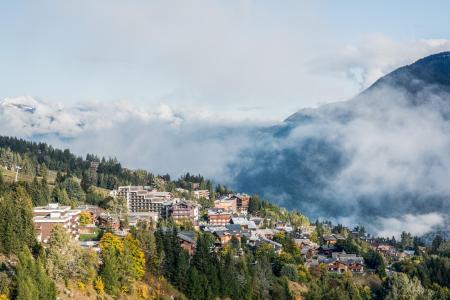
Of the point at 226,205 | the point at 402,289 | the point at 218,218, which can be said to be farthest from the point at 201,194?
the point at 402,289

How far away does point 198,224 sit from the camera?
145250mm

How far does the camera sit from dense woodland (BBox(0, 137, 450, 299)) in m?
69.6

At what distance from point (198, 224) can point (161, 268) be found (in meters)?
55.2

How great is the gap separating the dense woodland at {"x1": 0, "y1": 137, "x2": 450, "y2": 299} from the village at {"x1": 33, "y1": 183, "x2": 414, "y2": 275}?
12.4 feet

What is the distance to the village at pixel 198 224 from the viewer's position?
334 feet

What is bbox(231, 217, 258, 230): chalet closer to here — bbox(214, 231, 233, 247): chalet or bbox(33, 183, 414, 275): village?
bbox(33, 183, 414, 275): village

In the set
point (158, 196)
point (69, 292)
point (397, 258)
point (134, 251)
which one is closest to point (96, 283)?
point (69, 292)

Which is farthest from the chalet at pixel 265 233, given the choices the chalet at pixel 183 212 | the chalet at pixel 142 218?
the chalet at pixel 142 218

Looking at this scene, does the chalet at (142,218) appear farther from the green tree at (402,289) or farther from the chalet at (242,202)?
the green tree at (402,289)

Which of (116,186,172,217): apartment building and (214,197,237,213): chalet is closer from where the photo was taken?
(116,186,172,217): apartment building

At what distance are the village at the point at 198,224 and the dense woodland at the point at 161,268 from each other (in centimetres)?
377

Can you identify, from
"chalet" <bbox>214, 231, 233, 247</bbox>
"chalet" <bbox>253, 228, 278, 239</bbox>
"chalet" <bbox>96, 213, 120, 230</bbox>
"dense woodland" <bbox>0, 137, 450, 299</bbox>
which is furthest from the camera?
"chalet" <bbox>253, 228, 278, 239</bbox>

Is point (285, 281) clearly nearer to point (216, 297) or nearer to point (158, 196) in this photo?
point (216, 297)

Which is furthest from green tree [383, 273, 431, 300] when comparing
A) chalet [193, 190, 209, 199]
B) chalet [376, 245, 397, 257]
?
chalet [193, 190, 209, 199]
